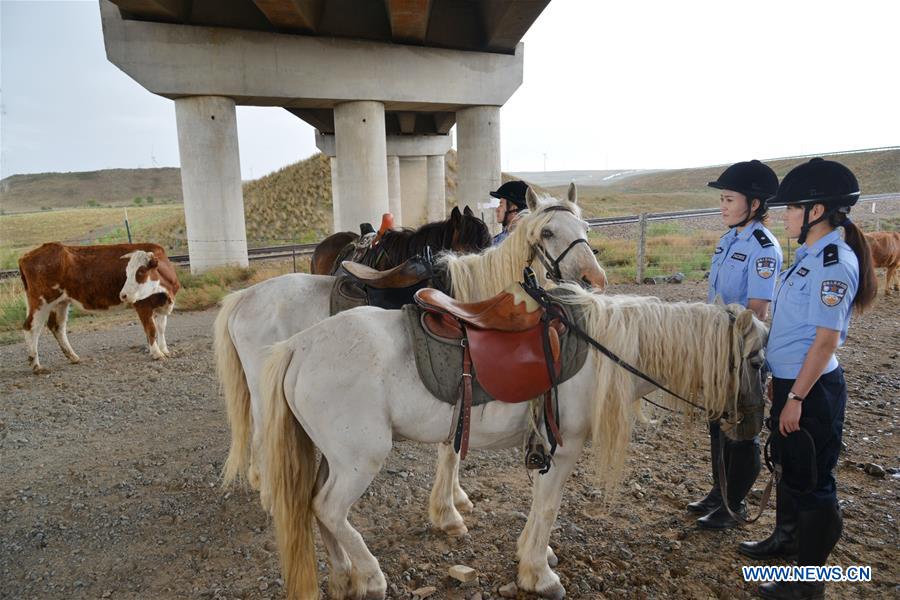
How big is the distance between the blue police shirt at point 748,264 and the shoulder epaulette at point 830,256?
0.42m

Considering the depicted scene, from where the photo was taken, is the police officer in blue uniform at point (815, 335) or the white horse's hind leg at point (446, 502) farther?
the white horse's hind leg at point (446, 502)

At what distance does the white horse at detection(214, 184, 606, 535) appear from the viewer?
330cm

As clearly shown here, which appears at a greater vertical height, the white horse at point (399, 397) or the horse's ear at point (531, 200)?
the horse's ear at point (531, 200)

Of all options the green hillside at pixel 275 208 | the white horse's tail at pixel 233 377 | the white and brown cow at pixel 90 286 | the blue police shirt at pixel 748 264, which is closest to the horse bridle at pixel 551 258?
the blue police shirt at pixel 748 264

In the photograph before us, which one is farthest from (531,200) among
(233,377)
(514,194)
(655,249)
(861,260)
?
(655,249)

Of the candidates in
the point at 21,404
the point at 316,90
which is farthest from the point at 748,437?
the point at 316,90

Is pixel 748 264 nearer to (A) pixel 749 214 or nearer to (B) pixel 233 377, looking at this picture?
(A) pixel 749 214

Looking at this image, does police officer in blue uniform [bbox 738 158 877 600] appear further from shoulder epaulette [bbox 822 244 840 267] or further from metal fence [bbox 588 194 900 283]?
metal fence [bbox 588 194 900 283]

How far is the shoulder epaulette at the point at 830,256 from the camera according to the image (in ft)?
6.84

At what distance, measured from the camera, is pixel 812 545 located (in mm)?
2283

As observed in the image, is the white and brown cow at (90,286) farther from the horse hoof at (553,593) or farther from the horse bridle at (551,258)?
the horse hoof at (553,593)

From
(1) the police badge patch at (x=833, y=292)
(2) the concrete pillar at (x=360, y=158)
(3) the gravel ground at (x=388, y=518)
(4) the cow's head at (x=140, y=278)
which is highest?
(2) the concrete pillar at (x=360, y=158)

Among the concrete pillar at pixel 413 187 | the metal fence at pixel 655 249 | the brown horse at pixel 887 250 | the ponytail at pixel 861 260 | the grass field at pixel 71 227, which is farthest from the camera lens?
the grass field at pixel 71 227

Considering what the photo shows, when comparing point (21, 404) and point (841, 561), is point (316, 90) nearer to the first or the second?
point (21, 404)
